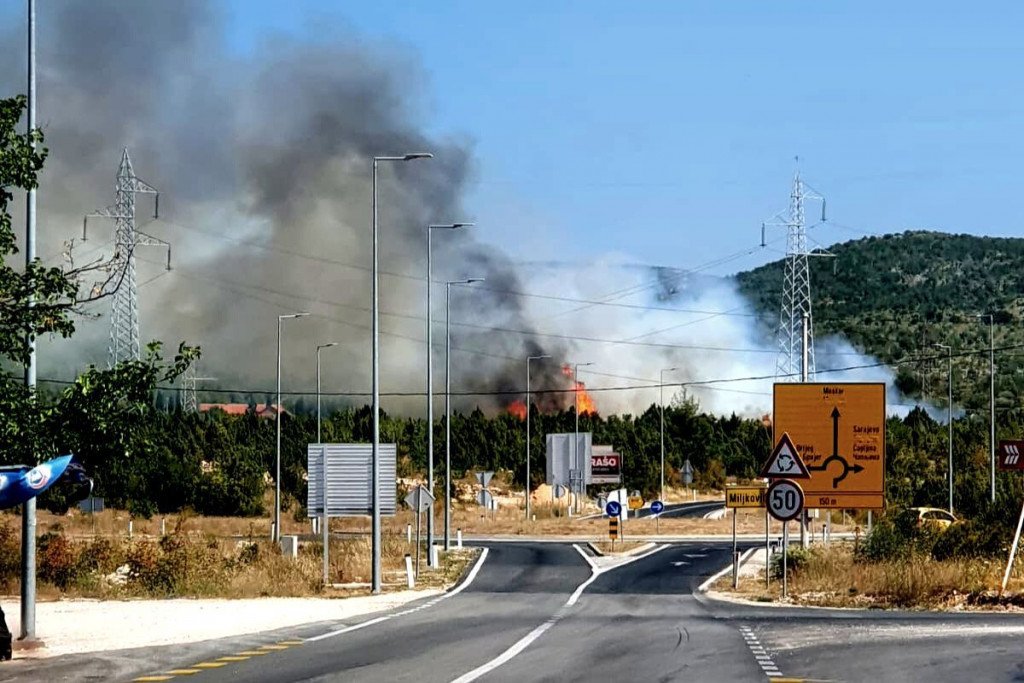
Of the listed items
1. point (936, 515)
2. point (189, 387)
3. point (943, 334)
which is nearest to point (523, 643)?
point (936, 515)

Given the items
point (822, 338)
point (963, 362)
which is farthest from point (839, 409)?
→ point (822, 338)

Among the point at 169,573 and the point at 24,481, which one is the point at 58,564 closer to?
the point at 169,573

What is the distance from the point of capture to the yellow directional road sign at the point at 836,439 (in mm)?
41219

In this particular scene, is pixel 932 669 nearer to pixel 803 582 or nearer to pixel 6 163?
pixel 6 163

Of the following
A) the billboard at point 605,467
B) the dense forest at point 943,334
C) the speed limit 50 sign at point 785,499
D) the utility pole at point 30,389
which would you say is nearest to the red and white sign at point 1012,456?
the speed limit 50 sign at point 785,499

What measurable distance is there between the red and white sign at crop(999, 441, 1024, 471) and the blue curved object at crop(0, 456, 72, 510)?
807 inches

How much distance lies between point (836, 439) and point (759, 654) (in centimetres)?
2048

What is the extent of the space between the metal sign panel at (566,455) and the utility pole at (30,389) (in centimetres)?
5747

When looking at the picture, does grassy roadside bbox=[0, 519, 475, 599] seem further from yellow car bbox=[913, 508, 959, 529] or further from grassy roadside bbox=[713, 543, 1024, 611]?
yellow car bbox=[913, 508, 959, 529]

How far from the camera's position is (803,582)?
4069 cm

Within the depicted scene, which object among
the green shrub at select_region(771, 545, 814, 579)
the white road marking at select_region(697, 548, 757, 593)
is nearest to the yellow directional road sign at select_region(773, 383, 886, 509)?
the green shrub at select_region(771, 545, 814, 579)

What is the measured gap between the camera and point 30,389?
23.7 m

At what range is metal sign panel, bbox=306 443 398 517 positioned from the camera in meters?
42.8

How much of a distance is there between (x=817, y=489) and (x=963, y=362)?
123 meters
